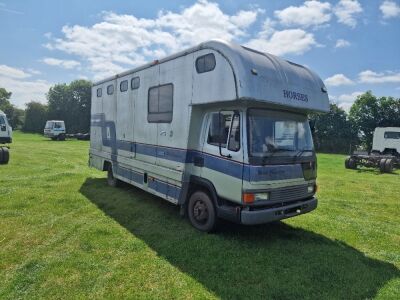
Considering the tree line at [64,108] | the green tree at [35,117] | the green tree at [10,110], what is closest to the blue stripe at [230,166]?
the tree line at [64,108]

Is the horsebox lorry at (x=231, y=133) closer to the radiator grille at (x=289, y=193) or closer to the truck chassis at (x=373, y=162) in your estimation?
the radiator grille at (x=289, y=193)

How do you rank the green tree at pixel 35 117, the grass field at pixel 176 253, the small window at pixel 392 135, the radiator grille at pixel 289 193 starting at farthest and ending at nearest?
the green tree at pixel 35 117 < the small window at pixel 392 135 < the radiator grille at pixel 289 193 < the grass field at pixel 176 253

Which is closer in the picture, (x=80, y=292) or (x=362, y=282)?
(x=80, y=292)

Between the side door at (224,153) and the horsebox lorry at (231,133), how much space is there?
0.02m

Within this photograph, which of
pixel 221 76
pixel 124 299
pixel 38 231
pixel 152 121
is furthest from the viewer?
pixel 152 121

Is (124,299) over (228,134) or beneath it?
beneath

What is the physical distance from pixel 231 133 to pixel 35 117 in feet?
224

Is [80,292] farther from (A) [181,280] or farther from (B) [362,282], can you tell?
(B) [362,282]

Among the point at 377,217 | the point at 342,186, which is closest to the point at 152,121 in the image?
the point at 377,217

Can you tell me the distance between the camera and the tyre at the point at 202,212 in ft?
22.1

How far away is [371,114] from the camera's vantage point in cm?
4472

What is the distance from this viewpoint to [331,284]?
5035mm

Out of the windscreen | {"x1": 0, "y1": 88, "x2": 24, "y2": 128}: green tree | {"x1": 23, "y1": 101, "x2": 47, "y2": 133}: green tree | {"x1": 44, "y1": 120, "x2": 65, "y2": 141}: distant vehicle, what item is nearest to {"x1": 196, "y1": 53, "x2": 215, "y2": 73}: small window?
the windscreen

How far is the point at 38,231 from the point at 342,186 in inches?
452
